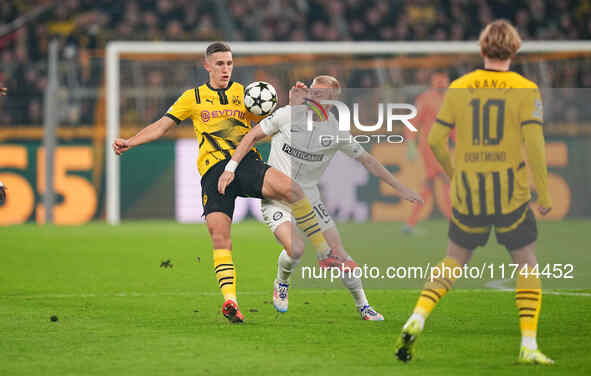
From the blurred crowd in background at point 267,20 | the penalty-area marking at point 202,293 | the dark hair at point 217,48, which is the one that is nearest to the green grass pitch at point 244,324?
the penalty-area marking at point 202,293

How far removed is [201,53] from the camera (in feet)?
57.9

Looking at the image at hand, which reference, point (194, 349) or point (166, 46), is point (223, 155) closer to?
point (194, 349)

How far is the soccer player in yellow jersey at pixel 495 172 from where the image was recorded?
511cm

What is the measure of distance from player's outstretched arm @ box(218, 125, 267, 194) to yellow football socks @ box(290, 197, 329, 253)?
1.87 feet

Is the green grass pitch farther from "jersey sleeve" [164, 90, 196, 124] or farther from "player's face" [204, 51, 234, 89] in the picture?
"player's face" [204, 51, 234, 89]

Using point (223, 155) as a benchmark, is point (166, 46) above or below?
above

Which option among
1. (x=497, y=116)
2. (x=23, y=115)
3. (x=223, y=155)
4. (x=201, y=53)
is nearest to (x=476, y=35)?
(x=201, y=53)

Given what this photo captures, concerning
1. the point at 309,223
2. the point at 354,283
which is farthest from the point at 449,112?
the point at 354,283

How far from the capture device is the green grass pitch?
5.19 m

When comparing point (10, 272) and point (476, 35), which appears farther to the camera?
point (476, 35)

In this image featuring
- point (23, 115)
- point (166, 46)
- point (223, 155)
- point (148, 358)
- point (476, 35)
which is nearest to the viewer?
point (148, 358)

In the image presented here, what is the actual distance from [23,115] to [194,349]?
13.4 m

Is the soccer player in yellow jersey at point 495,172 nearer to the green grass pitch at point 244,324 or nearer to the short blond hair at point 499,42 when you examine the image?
the short blond hair at point 499,42

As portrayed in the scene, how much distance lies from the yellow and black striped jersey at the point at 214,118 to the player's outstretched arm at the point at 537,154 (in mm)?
2562
